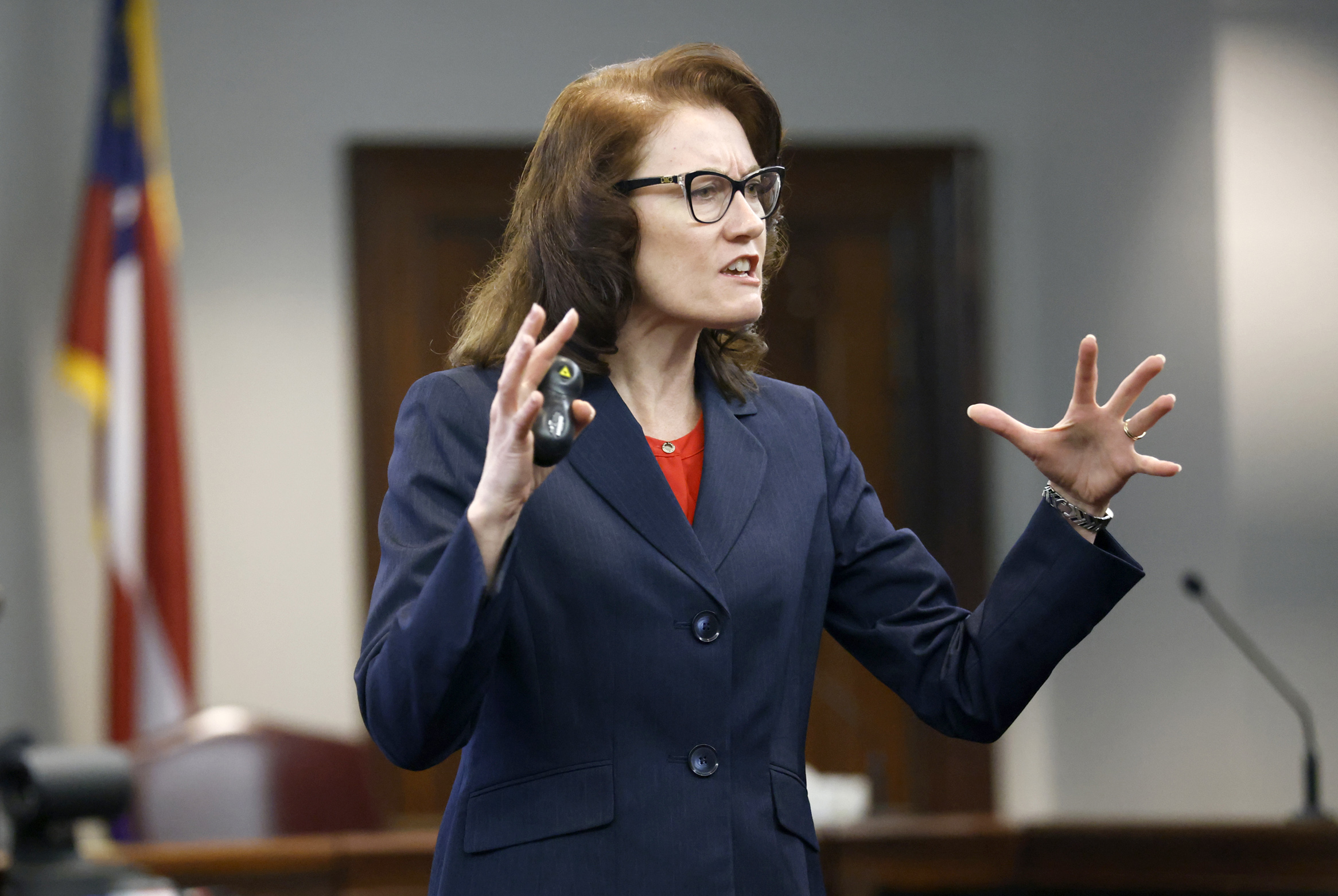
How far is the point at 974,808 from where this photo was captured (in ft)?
16.9

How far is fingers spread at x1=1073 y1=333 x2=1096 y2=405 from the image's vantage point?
1.25 m

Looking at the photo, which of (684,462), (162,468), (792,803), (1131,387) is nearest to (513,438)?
(684,462)

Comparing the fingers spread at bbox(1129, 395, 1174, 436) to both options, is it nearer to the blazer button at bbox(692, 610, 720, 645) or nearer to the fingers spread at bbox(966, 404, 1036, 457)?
the fingers spread at bbox(966, 404, 1036, 457)

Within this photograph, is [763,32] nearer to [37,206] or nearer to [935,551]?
[935,551]

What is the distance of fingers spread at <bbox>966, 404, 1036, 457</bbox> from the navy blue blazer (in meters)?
0.07

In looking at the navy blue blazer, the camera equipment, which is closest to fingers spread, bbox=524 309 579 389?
the navy blue blazer

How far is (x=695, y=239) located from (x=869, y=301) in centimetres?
393

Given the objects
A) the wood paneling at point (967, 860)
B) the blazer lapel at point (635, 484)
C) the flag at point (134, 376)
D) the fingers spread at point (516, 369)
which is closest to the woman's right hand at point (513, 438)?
the fingers spread at point (516, 369)

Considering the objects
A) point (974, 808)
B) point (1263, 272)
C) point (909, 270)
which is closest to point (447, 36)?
point (909, 270)

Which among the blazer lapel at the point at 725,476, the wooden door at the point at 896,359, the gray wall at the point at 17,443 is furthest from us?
the wooden door at the point at 896,359

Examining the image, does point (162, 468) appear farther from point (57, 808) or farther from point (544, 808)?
point (544, 808)

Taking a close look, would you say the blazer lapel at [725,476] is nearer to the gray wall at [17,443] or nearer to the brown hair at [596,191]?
the brown hair at [596,191]

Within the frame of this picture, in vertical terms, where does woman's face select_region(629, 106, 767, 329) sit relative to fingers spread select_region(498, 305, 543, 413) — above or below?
above

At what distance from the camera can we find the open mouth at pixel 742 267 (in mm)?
1360
